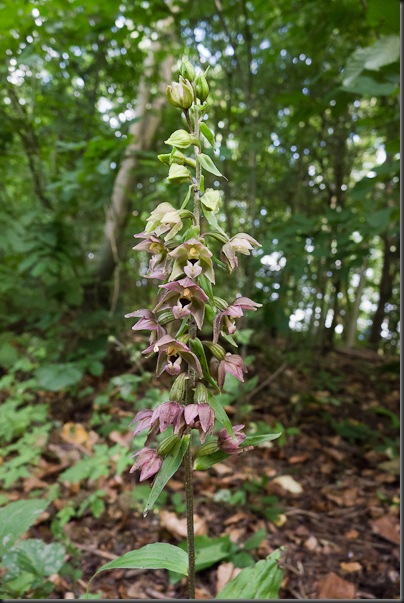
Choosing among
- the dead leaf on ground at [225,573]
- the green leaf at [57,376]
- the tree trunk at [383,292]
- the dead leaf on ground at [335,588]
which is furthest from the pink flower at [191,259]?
the tree trunk at [383,292]

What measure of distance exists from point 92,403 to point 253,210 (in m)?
2.10

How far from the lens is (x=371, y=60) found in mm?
2014

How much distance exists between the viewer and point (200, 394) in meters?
1.14

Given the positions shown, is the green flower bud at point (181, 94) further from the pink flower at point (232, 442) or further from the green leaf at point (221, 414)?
the pink flower at point (232, 442)

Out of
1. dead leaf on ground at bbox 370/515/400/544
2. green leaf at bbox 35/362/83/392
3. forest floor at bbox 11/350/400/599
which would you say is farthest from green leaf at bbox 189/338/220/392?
green leaf at bbox 35/362/83/392

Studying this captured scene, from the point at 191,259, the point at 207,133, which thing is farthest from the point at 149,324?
the point at 207,133

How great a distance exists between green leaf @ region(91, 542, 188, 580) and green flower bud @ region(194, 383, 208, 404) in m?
0.42

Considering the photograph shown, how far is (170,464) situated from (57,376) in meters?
2.35

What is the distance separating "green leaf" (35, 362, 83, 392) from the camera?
3160mm

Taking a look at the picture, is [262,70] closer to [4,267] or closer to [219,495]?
[4,267]

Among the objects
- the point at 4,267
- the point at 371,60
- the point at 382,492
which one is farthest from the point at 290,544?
the point at 4,267

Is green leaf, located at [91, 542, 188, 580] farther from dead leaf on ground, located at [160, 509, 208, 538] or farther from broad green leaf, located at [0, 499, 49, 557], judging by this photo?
dead leaf on ground, located at [160, 509, 208, 538]

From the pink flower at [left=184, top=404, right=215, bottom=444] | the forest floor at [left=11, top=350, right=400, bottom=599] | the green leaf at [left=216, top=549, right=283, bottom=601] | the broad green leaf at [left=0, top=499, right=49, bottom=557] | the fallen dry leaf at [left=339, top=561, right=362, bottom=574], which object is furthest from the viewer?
the fallen dry leaf at [left=339, top=561, right=362, bottom=574]

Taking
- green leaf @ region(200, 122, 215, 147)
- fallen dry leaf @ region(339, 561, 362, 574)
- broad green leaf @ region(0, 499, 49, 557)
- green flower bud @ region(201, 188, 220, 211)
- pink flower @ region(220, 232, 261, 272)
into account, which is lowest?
fallen dry leaf @ region(339, 561, 362, 574)
